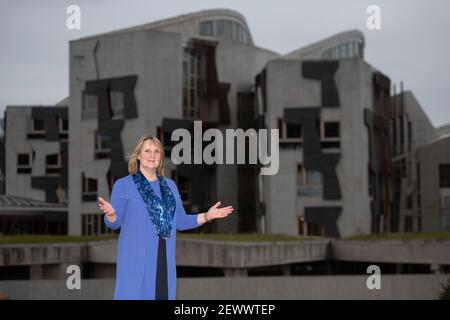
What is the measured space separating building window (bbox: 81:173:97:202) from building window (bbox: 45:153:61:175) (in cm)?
793

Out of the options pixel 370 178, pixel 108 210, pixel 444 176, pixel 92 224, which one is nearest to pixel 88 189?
pixel 92 224

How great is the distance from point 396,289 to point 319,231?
16130mm

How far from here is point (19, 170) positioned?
139ft

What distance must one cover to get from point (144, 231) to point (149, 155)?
31.8 inches

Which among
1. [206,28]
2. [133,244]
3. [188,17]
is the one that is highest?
[188,17]

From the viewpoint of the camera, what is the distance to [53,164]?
43.0m

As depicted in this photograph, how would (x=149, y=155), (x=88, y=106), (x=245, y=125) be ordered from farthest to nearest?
(x=245, y=125)
(x=88, y=106)
(x=149, y=155)

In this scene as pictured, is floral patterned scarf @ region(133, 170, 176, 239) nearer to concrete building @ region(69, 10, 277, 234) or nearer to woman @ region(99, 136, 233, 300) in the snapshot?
woman @ region(99, 136, 233, 300)

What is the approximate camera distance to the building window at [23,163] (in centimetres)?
4256

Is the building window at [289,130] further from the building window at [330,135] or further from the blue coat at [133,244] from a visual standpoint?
the blue coat at [133,244]

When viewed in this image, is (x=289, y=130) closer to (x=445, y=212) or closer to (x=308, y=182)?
(x=308, y=182)

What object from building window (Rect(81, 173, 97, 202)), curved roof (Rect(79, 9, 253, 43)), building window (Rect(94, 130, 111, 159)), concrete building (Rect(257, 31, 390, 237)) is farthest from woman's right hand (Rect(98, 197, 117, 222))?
curved roof (Rect(79, 9, 253, 43))

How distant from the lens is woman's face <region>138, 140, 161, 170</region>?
5812 mm
